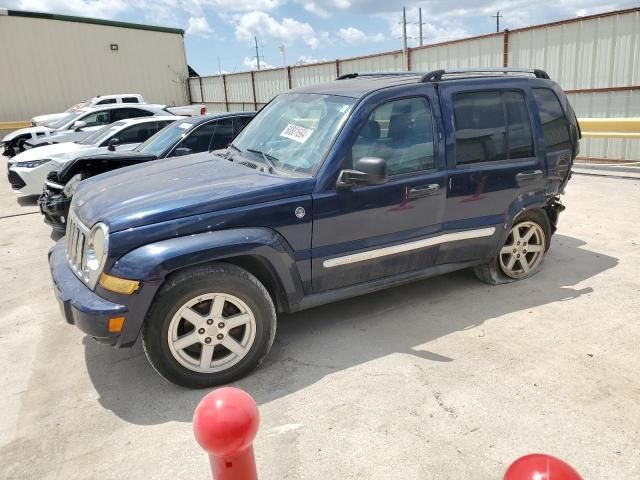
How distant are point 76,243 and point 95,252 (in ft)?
1.42

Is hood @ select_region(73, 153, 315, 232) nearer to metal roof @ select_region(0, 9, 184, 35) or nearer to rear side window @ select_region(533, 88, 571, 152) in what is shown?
rear side window @ select_region(533, 88, 571, 152)

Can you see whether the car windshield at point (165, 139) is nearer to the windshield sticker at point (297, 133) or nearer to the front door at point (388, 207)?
the windshield sticker at point (297, 133)

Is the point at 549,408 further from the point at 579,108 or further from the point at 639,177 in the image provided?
the point at 579,108

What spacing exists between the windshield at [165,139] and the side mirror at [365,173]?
4224 millimetres

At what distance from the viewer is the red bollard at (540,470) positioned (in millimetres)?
1120

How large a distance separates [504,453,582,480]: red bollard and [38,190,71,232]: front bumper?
6.20 metres

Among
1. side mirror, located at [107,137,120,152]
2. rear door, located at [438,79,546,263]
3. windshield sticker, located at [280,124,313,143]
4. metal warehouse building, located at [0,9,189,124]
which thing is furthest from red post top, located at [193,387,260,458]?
metal warehouse building, located at [0,9,189,124]

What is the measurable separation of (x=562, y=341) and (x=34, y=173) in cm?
887

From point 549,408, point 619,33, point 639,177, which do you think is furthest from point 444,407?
point 619,33

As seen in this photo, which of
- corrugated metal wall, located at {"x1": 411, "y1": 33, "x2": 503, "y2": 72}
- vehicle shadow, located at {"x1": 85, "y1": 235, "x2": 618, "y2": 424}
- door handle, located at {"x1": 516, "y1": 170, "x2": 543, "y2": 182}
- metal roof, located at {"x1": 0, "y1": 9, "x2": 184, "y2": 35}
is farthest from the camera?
metal roof, located at {"x1": 0, "y1": 9, "x2": 184, "y2": 35}

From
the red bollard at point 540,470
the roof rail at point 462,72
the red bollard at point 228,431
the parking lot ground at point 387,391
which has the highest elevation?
the roof rail at point 462,72

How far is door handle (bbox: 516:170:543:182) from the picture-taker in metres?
4.39

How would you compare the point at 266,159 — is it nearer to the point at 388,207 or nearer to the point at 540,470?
the point at 388,207

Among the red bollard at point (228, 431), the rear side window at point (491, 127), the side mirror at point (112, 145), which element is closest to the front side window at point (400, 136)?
the rear side window at point (491, 127)
